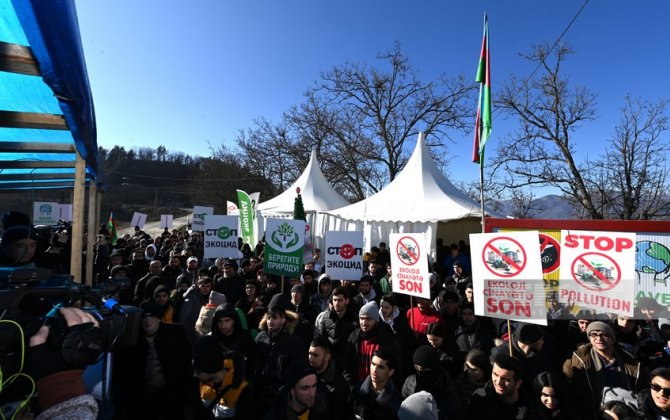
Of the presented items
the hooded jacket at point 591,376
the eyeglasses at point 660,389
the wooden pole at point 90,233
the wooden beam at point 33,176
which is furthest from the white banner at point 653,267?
the wooden beam at point 33,176

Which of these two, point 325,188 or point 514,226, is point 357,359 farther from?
point 325,188

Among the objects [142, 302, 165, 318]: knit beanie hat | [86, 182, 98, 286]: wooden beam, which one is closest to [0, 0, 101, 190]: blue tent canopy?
[86, 182, 98, 286]: wooden beam

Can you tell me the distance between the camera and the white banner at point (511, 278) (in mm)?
3422

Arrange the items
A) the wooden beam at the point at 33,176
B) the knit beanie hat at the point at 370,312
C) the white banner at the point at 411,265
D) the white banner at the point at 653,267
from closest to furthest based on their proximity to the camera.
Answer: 1. the knit beanie hat at the point at 370,312
2. the white banner at the point at 653,267
3. the white banner at the point at 411,265
4. the wooden beam at the point at 33,176

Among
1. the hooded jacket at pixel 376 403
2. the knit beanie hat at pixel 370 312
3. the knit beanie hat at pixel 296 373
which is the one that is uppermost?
the knit beanie hat at pixel 370 312

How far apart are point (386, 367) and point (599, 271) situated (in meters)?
2.63

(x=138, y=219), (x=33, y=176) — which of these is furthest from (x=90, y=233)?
(x=138, y=219)

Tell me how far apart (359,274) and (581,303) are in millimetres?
3379

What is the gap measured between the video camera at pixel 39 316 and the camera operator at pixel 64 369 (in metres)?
0.03

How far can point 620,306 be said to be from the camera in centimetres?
347

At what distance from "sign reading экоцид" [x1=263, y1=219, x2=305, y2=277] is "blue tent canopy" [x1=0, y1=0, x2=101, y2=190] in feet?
9.63

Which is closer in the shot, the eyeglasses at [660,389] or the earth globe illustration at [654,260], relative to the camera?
the eyeglasses at [660,389]

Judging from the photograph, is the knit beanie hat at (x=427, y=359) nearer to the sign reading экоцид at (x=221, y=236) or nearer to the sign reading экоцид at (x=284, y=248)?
the sign reading экоцид at (x=284, y=248)

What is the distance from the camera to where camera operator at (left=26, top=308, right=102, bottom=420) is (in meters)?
1.28
